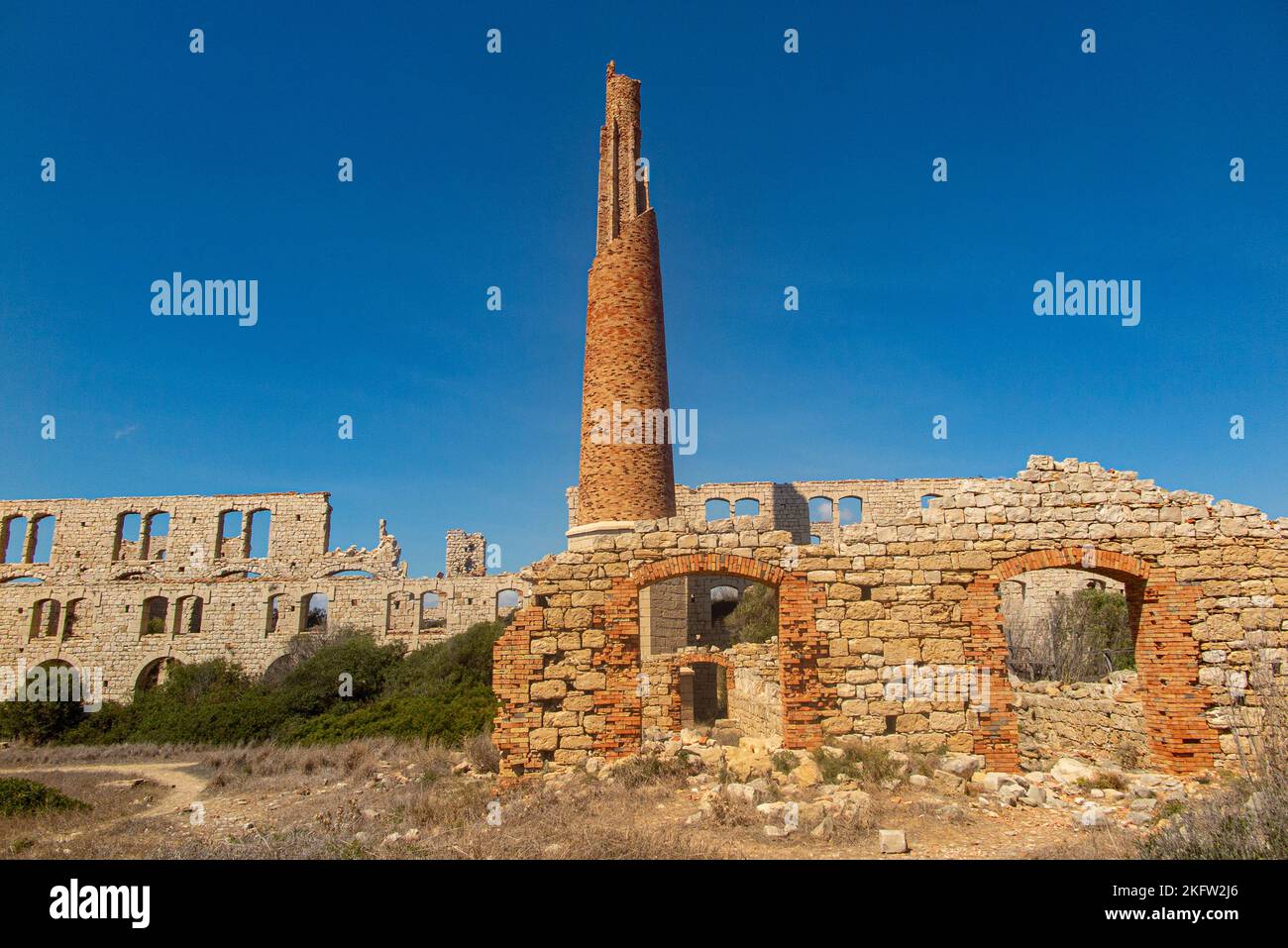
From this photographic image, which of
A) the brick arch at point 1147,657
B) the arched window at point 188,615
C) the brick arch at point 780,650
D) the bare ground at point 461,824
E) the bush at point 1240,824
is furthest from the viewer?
the arched window at point 188,615

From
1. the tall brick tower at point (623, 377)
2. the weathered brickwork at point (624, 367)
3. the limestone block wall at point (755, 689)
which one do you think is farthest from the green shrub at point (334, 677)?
the limestone block wall at point (755, 689)

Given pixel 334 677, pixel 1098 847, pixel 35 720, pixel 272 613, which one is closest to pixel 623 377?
pixel 1098 847

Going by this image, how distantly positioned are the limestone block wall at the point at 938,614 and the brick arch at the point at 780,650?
0.7 inches

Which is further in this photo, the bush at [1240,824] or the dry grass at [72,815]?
the dry grass at [72,815]

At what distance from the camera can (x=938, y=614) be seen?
8.93m

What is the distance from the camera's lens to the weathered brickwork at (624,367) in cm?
1608

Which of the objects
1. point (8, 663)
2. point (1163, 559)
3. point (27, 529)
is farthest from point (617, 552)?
point (27, 529)

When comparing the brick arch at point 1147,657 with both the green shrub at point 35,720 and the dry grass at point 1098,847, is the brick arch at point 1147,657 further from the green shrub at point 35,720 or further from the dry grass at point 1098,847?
the green shrub at point 35,720

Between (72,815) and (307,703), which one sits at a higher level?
(72,815)

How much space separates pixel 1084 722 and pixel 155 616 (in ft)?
119

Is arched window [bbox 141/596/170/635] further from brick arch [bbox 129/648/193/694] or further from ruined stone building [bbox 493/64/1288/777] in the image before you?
ruined stone building [bbox 493/64/1288/777]

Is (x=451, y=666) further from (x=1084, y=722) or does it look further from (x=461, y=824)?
(x=1084, y=722)

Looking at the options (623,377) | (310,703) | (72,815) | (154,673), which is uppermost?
(623,377)
